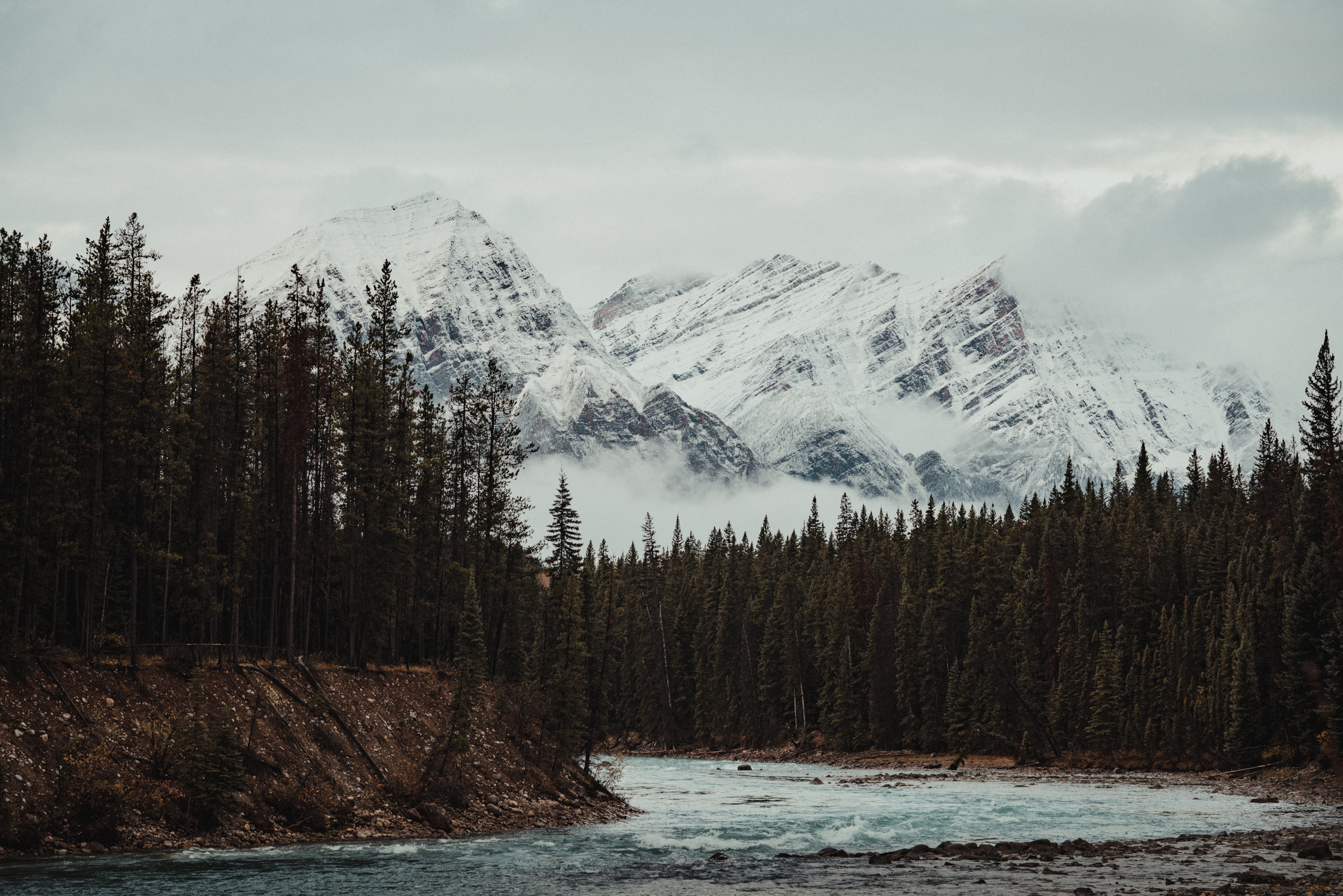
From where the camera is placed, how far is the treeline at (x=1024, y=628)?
249 feet

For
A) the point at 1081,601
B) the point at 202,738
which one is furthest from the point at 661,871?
the point at 1081,601

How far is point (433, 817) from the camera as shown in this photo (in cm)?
4238

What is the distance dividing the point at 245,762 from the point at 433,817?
7.15 meters

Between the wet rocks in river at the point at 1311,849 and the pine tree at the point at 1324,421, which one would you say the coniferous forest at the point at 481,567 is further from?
the wet rocks in river at the point at 1311,849

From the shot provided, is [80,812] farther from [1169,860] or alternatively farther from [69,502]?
[1169,860]

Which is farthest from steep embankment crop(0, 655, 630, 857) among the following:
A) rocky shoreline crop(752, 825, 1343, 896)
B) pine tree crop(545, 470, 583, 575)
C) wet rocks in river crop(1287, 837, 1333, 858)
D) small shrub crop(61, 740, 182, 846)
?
wet rocks in river crop(1287, 837, 1333, 858)

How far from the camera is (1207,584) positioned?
313 feet

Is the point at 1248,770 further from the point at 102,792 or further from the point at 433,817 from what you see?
the point at 102,792

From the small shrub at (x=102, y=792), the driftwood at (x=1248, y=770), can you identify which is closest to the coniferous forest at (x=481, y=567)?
the driftwood at (x=1248, y=770)

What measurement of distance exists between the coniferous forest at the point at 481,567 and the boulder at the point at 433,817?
25.3 ft

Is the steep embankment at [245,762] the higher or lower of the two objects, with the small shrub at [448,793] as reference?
higher

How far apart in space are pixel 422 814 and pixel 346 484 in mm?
16467

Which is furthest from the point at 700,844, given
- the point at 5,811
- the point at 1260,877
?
the point at 5,811

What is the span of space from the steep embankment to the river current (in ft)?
4.59
